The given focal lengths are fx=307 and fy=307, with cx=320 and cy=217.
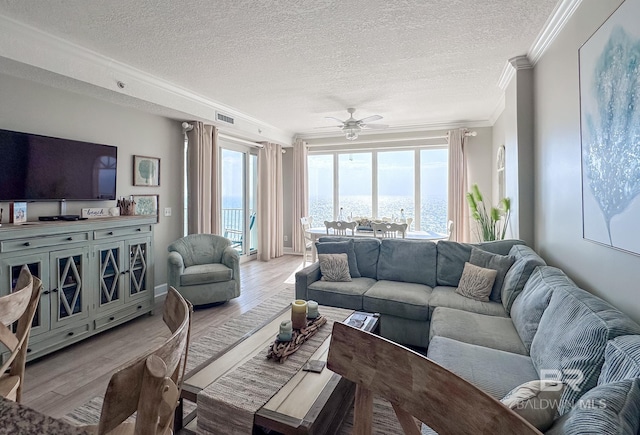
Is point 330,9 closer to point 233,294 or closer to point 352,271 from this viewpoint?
point 352,271

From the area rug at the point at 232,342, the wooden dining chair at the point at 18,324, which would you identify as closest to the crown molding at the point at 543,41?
the area rug at the point at 232,342

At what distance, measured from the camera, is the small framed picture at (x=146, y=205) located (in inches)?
155

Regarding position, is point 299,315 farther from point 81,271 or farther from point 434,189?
point 434,189

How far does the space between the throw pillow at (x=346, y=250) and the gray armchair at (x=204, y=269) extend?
1189mm

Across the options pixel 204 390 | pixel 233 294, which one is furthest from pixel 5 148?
pixel 204 390

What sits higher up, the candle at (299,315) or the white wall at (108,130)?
the white wall at (108,130)

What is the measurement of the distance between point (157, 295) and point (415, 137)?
207 inches

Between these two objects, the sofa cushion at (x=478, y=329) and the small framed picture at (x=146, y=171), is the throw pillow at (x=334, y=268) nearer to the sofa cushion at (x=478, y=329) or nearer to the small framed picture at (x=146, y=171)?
the sofa cushion at (x=478, y=329)

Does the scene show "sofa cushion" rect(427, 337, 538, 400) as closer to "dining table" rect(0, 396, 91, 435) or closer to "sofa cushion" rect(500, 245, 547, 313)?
"sofa cushion" rect(500, 245, 547, 313)

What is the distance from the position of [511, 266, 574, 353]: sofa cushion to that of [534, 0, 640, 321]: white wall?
20cm

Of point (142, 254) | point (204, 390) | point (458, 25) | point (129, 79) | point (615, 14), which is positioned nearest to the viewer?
point (204, 390)

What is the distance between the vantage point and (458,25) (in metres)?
2.52

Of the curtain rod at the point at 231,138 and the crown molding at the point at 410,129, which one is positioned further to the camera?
the crown molding at the point at 410,129

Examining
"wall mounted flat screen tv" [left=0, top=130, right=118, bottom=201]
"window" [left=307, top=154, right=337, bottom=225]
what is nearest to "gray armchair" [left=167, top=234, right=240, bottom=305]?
"wall mounted flat screen tv" [left=0, top=130, right=118, bottom=201]
